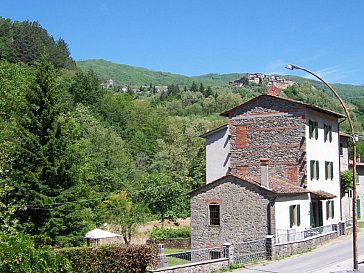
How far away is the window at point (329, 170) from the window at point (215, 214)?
1316 centimetres

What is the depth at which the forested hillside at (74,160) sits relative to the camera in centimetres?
3394

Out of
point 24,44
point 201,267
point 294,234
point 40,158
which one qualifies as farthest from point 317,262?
point 24,44

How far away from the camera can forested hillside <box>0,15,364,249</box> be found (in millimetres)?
33938

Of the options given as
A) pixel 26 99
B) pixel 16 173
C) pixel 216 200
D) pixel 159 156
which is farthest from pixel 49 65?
pixel 159 156

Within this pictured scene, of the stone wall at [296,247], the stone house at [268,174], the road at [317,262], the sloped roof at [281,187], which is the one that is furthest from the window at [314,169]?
the road at [317,262]

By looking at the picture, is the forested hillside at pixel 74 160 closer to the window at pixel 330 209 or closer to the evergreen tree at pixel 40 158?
the evergreen tree at pixel 40 158

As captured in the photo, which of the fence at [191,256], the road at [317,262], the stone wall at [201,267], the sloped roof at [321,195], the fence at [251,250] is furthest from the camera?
the sloped roof at [321,195]

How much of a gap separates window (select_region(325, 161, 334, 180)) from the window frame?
1316 cm

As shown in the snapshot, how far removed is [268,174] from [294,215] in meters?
3.49

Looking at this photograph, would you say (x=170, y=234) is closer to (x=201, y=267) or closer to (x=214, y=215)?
(x=214, y=215)

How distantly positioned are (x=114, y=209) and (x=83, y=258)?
26584 millimetres

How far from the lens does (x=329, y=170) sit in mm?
43844

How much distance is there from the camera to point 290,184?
37531mm

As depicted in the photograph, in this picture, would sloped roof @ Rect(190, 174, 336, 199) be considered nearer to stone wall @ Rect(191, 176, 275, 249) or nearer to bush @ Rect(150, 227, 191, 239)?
stone wall @ Rect(191, 176, 275, 249)
